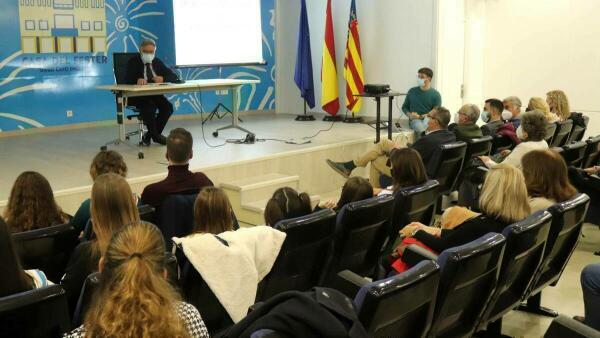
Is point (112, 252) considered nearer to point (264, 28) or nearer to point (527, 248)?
point (527, 248)

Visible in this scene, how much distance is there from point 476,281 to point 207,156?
456cm

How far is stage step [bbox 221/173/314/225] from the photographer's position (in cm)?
607

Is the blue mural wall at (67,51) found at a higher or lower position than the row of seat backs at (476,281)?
higher

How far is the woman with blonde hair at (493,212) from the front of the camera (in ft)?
10.7

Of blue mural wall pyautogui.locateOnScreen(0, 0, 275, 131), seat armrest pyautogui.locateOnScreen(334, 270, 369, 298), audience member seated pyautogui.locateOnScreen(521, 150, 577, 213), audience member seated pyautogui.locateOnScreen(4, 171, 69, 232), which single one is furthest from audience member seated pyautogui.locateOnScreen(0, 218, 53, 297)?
blue mural wall pyautogui.locateOnScreen(0, 0, 275, 131)

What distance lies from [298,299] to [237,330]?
0.21 meters

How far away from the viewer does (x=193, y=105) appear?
10.5 meters

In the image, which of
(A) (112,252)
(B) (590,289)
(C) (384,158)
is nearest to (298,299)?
(A) (112,252)

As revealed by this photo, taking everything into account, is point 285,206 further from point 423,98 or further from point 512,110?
point 423,98

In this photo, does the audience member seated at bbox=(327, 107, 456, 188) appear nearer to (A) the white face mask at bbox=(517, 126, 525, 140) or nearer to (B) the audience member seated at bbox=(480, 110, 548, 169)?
(B) the audience member seated at bbox=(480, 110, 548, 169)

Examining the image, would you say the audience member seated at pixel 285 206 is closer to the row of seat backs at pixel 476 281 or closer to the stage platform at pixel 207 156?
the row of seat backs at pixel 476 281

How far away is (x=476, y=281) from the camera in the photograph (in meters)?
2.79

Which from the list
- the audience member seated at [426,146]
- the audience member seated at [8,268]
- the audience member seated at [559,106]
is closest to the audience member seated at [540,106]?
the audience member seated at [559,106]

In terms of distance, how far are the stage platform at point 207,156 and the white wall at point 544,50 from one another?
7.92 feet
